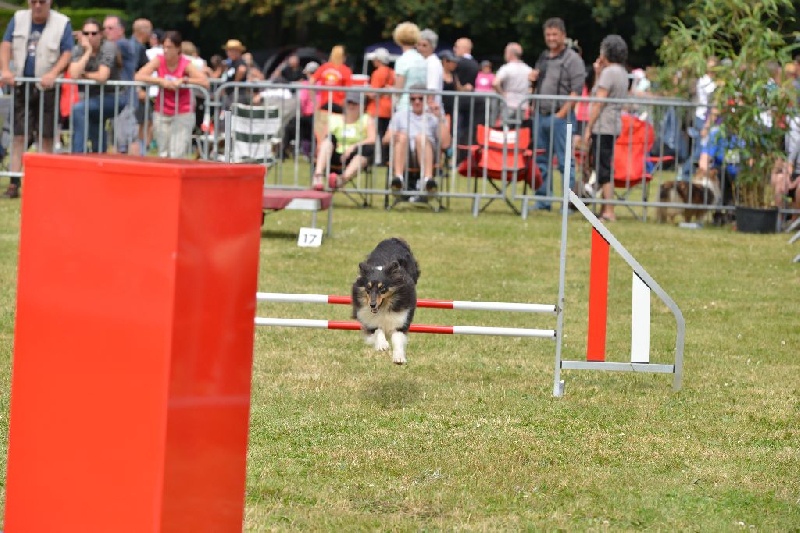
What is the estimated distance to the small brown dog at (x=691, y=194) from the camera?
1552 centimetres

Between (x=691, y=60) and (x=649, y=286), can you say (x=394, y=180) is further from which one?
(x=649, y=286)

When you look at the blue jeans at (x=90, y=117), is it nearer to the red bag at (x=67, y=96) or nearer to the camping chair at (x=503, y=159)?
the red bag at (x=67, y=96)

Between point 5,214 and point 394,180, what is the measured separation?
14.3 ft

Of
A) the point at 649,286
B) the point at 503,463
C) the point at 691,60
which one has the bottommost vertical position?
the point at 503,463

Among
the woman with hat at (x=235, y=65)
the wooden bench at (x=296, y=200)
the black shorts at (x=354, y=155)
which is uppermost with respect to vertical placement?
the woman with hat at (x=235, y=65)

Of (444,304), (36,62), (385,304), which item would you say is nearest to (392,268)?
(385,304)

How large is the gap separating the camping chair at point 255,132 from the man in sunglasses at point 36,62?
7.20ft

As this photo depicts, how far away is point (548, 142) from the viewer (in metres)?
16.0

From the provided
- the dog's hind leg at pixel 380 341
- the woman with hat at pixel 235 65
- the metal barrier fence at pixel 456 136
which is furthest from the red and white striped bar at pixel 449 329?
the woman with hat at pixel 235 65

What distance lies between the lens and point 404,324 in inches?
293

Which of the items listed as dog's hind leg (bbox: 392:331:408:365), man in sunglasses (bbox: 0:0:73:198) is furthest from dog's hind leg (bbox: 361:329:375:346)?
man in sunglasses (bbox: 0:0:73:198)

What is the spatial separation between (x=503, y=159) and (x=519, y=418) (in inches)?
362

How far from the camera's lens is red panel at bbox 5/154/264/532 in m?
3.56

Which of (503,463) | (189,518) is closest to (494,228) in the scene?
(503,463)
